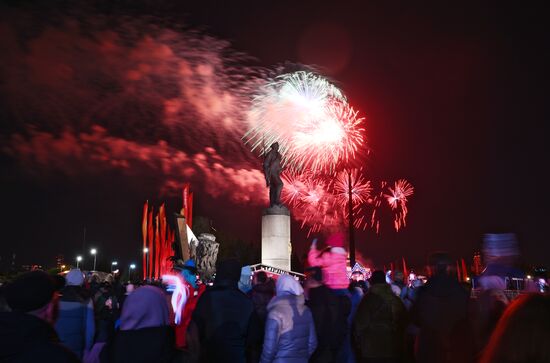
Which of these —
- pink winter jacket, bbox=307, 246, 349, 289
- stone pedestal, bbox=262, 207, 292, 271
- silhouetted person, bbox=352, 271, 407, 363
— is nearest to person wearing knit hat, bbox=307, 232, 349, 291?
pink winter jacket, bbox=307, 246, 349, 289

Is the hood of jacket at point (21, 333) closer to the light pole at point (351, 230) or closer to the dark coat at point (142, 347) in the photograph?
the dark coat at point (142, 347)

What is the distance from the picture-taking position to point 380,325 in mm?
5988

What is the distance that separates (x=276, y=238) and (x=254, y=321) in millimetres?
16537

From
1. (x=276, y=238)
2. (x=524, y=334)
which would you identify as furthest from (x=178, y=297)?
(x=276, y=238)

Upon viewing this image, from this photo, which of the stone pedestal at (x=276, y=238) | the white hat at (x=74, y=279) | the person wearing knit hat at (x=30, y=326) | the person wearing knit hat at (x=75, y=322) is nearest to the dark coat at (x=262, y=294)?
the person wearing knit hat at (x=75, y=322)

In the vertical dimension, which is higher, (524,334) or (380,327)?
(524,334)

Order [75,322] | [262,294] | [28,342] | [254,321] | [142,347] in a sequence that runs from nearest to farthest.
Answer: [28,342] < [142,347] < [254,321] < [75,322] < [262,294]

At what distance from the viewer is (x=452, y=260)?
5.82 metres

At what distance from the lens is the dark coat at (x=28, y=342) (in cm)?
252

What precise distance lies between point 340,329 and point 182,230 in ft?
59.7

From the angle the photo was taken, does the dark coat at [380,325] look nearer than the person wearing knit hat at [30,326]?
No

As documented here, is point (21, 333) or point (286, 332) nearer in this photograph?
point (21, 333)

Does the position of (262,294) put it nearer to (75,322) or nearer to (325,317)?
(325,317)

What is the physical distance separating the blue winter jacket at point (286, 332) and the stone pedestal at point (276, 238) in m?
16.3
